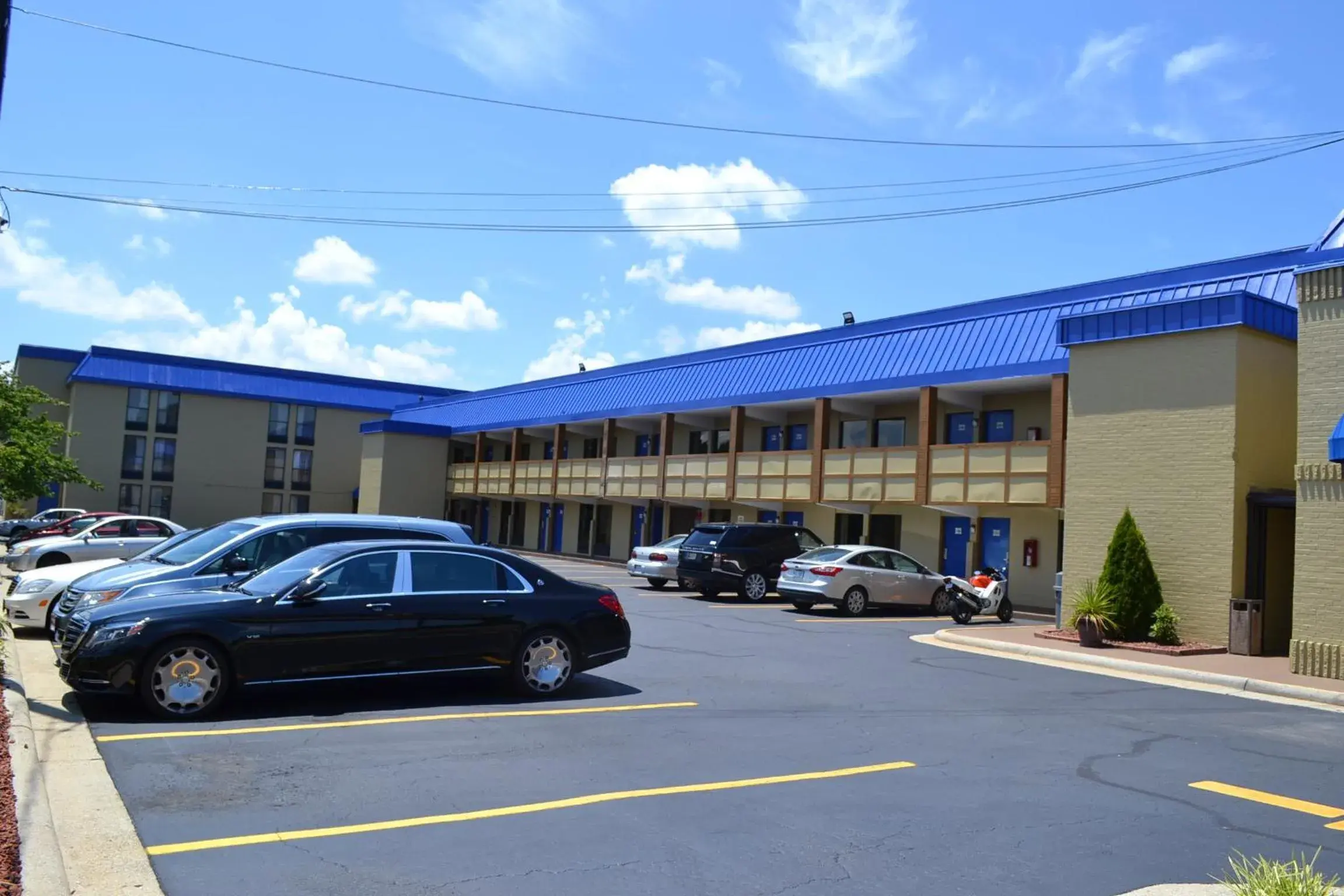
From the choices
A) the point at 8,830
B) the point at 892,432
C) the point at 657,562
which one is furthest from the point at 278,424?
the point at 8,830

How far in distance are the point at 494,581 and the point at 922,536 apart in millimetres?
20461

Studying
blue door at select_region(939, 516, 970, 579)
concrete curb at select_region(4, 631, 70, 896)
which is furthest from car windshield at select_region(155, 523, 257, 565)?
blue door at select_region(939, 516, 970, 579)

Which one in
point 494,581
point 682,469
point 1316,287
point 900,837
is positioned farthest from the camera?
point 682,469

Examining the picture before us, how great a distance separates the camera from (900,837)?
249 inches

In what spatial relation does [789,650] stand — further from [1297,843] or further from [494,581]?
[1297,843]

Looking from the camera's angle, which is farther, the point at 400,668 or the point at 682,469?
the point at 682,469

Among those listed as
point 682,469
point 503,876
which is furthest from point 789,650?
point 682,469

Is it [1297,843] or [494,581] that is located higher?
[494,581]

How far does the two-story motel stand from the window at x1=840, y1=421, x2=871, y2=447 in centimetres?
11

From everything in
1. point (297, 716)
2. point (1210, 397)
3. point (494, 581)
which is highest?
point (1210, 397)

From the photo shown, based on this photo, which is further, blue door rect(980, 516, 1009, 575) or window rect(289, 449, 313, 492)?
window rect(289, 449, 313, 492)

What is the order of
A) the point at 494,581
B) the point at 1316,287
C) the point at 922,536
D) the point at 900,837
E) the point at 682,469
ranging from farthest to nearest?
the point at 682,469
the point at 922,536
the point at 1316,287
the point at 494,581
the point at 900,837

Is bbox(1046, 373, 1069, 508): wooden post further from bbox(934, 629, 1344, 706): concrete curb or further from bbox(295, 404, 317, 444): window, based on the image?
bbox(295, 404, 317, 444): window

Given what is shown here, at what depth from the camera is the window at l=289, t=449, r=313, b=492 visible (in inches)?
2245
